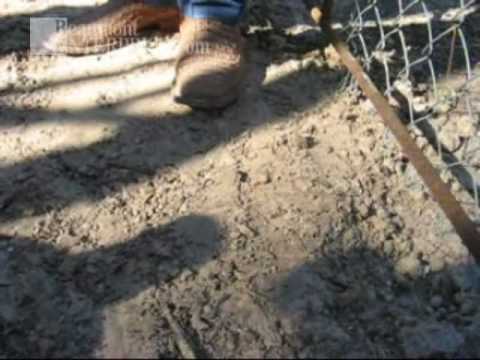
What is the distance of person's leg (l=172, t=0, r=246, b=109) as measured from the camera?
6.43 ft

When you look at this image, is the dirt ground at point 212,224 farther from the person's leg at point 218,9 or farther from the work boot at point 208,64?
the person's leg at point 218,9

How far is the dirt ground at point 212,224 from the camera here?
1.44 meters

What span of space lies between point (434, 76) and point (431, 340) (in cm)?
94

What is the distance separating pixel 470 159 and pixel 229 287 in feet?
A: 2.89

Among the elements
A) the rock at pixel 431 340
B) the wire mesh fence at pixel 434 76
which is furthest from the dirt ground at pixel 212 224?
the wire mesh fence at pixel 434 76

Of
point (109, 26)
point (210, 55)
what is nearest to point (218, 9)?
point (210, 55)

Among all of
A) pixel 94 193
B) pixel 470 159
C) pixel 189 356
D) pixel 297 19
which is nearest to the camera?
pixel 189 356

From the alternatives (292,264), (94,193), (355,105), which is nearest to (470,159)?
(355,105)

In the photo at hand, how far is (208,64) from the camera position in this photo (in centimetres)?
200

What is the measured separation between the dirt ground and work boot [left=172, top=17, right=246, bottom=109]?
0.05 m

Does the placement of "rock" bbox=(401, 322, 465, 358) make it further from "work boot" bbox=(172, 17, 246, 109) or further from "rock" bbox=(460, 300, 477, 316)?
"work boot" bbox=(172, 17, 246, 109)

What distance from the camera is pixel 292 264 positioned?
5.18 feet

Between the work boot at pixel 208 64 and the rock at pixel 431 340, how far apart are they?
82 cm

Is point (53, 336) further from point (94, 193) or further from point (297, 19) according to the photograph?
point (297, 19)
